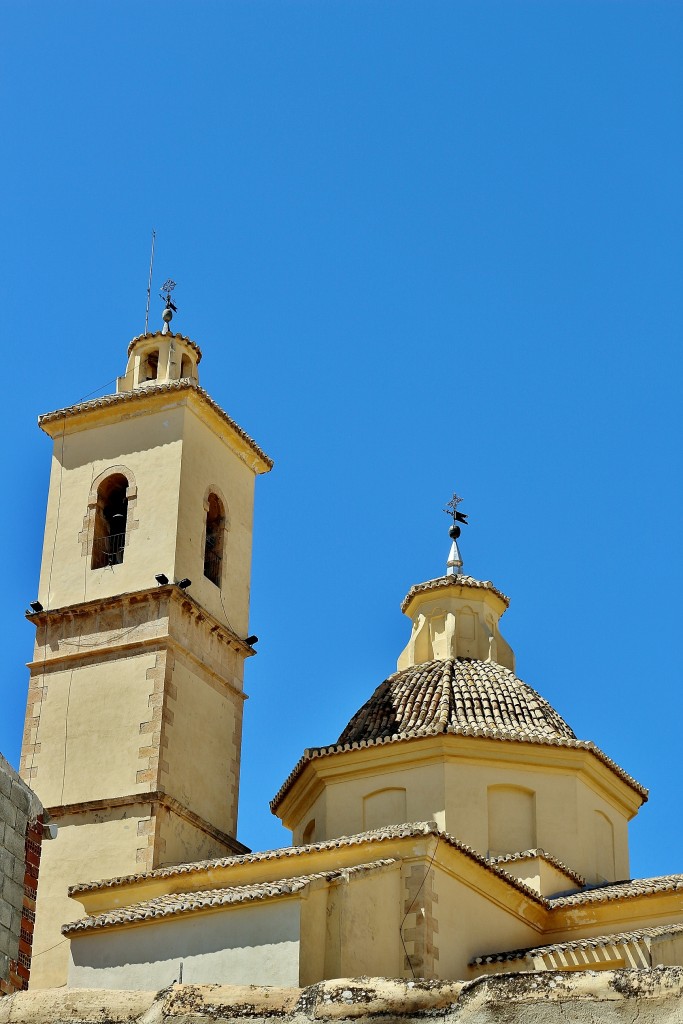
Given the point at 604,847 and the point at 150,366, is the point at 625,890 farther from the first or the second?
the point at 150,366

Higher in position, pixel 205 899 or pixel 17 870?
pixel 205 899

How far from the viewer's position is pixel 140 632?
2502 cm

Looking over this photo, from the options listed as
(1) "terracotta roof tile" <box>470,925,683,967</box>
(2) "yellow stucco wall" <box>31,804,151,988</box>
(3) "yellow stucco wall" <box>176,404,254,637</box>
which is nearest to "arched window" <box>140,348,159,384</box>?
(3) "yellow stucco wall" <box>176,404,254,637</box>

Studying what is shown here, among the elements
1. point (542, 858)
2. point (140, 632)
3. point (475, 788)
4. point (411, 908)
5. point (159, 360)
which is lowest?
point (411, 908)

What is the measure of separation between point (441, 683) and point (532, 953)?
650 cm

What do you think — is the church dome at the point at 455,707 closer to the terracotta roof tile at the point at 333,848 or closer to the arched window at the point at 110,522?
the terracotta roof tile at the point at 333,848

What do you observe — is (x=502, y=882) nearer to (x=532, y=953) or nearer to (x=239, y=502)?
(x=532, y=953)

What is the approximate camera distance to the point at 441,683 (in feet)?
82.3

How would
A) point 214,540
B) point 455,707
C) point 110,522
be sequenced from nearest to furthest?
point 455,707 < point 110,522 < point 214,540

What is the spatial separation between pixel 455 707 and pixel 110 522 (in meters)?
7.63

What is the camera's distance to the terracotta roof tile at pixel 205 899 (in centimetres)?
1753

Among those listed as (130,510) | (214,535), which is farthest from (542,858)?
(130,510)

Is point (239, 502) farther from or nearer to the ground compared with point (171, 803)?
farther from the ground

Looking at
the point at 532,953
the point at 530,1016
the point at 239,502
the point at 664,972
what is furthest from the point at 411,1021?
the point at 239,502
